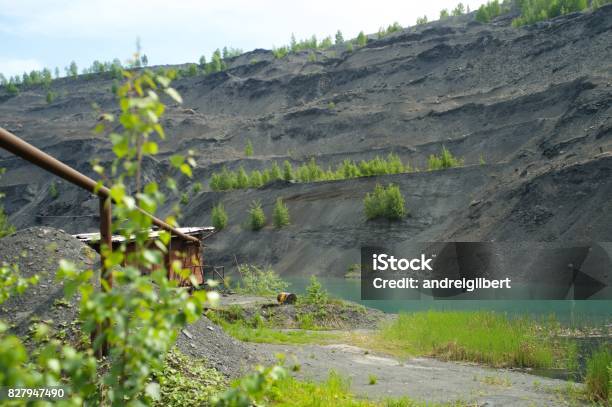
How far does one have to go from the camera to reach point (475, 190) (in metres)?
64.7

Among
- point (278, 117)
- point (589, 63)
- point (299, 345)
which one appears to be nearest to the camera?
point (299, 345)

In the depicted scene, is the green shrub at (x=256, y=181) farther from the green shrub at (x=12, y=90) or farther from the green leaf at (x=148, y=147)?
the green shrub at (x=12, y=90)

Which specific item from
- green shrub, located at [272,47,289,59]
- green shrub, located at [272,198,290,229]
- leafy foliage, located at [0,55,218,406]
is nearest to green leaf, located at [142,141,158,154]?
leafy foliage, located at [0,55,218,406]

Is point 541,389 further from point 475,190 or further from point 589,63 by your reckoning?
point 589,63

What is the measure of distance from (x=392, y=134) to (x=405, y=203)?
30.6 m

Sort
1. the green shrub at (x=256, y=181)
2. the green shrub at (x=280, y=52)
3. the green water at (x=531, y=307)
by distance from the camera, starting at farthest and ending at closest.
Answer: the green shrub at (x=280, y=52) < the green shrub at (x=256, y=181) < the green water at (x=531, y=307)

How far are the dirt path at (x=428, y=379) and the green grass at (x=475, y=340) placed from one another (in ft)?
3.07

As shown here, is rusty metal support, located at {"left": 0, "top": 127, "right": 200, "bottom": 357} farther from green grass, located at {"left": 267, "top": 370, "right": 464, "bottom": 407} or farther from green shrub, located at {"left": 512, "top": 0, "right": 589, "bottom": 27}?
green shrub, located at {"left": 512, "top": 0, "right": 589, "bottom": 27}

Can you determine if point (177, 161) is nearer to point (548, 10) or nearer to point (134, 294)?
point (134, 294)

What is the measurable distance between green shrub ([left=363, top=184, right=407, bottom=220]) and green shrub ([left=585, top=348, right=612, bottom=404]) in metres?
54.8

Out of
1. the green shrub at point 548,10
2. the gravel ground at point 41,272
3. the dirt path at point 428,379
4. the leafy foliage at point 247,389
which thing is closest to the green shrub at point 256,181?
the green shrub at point 548,10

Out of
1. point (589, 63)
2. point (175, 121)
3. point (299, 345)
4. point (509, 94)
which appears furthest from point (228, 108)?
point (299, 345)

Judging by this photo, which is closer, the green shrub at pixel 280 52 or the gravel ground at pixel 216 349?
the gravel ground at pixel 216 349

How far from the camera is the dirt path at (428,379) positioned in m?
11.2
